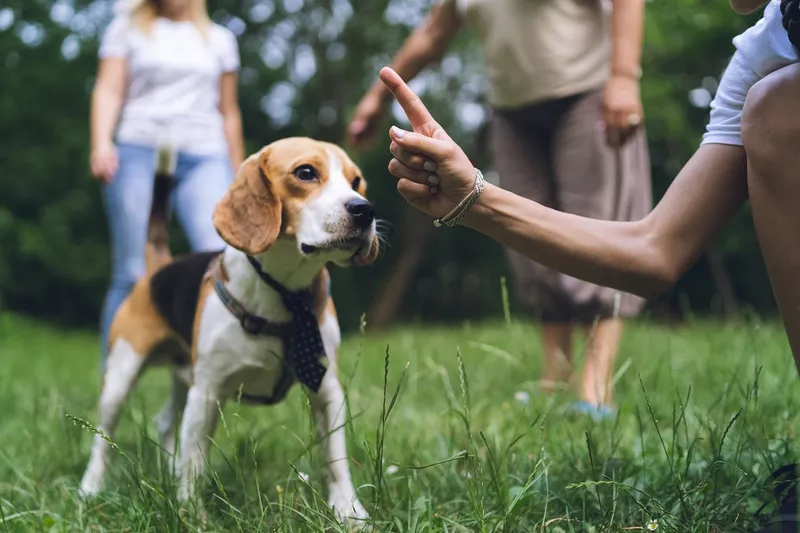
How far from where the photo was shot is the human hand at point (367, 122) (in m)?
3.10

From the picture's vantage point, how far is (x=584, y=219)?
181 centimetres

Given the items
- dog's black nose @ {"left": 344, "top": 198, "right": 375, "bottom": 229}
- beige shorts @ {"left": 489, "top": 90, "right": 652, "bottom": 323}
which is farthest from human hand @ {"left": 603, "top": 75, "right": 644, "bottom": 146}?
dog's black nose @ {"left": 344, "top": 198, "right": 375, "bottom": 229}

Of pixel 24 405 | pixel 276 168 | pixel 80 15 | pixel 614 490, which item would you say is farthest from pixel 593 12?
pixel 80 15

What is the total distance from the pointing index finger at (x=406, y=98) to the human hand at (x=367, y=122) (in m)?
1.44

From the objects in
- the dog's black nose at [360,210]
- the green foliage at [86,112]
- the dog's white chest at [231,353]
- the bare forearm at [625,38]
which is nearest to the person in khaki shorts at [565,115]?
the bare forearm at [625,38]

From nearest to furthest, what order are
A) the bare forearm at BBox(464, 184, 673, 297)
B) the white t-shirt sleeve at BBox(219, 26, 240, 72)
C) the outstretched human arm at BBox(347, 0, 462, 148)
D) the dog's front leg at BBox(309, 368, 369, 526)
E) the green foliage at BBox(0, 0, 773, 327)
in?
1. the bare forearm at BBox(464, 184, 673, 297)
2. the dog's front leg at BBox(309, 368, 369, 526)
3. the outstretched human arm at BBox(347, 0, 462, 148)
4. the white t-shirt sleeve at BBox(219, 26, 240, 72)
5. the green foliage at BBox(0, 0, 773, 327)

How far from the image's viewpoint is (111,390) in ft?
9.02

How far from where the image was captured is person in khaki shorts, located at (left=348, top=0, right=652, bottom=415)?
311cm

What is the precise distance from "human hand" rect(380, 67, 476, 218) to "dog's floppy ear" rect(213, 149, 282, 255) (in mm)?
616

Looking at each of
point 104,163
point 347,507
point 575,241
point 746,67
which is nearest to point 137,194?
point 104,163

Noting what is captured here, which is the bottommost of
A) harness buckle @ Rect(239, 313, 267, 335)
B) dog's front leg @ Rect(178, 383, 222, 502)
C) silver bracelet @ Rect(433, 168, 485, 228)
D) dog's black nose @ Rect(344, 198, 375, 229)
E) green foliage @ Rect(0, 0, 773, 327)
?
green foliage @ Rect(0, 0, 773, 327)

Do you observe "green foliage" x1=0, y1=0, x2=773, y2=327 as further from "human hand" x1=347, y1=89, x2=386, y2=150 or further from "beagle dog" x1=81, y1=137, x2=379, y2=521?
"beagle dog" x1=81, y1=137, x2=379, y2=521

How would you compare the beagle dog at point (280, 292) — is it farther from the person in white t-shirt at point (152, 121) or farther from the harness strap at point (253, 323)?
the person in white t-shirt at point (152, 121)

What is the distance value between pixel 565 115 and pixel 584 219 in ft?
5.51
